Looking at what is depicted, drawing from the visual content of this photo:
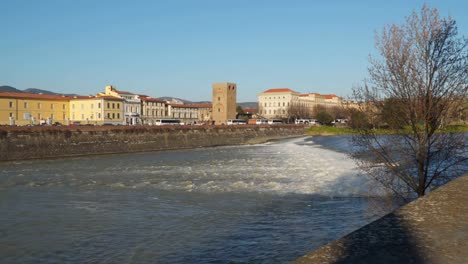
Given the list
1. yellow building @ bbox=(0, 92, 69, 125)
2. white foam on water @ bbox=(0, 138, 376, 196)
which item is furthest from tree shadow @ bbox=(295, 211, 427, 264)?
yellow building @ bbox=(0, 92, 69, 125)

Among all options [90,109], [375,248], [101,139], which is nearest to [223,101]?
[90,109]

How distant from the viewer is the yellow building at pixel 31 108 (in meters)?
74.8

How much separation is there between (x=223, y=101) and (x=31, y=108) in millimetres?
52522

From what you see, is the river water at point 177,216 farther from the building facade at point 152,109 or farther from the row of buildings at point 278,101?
the row of buildings at point 278,101

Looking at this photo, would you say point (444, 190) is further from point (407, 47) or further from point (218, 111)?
point (218, 111)

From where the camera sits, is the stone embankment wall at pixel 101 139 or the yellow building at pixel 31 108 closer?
the stone embankment wall at pixel 101 139

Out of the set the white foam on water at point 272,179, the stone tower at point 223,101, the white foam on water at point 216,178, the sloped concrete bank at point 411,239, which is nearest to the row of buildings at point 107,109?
the stone tower at point 223,101

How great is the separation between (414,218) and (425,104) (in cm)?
738

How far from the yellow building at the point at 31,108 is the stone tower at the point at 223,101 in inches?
1630

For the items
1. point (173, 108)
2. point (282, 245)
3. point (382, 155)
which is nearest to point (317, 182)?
point (382, 155)

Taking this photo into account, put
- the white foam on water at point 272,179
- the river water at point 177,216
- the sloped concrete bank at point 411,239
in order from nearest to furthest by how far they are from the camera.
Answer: the sloped concrete bank at point 411,239, the river water at point 177,216, the white foam on water at point 272,179

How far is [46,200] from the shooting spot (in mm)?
18078

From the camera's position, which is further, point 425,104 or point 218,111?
point 218,111

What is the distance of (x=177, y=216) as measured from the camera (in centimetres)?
1457
